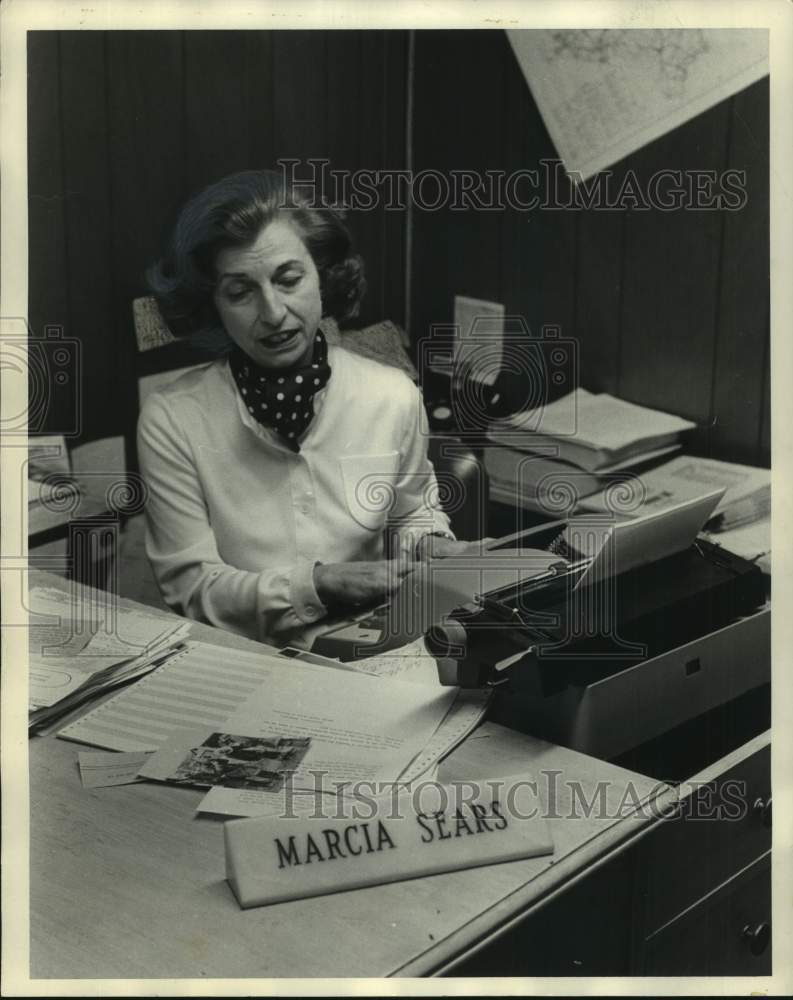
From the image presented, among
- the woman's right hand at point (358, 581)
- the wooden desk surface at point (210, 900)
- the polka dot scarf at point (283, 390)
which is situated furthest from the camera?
the polka dot scarf at point (283, 390)

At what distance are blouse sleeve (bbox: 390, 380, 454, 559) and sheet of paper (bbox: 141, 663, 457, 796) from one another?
1.63 ft

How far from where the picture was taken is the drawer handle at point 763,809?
4.55 feet

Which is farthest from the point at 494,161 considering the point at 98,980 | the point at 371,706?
the point at 98,980

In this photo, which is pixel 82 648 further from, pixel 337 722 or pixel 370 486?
pixel 370 486

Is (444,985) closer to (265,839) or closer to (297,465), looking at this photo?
(265,839)

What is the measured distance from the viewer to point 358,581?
5.85 feet

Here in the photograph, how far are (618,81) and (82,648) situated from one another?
1.21 meters

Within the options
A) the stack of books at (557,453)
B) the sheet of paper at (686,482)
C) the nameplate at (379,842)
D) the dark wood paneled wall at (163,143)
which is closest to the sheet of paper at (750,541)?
the sheet of paper at (686,482)

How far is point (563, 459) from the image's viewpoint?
2025mm

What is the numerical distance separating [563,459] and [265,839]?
1110 millimetres

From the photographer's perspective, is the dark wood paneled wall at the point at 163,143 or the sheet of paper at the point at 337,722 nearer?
the sheet of paper at the point at 337,722

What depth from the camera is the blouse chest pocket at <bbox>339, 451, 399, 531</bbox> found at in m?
1.89

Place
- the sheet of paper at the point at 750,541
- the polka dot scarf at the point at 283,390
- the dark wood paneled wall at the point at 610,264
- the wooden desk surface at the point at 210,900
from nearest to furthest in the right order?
the wooden desk surface at the point at 210,900 → the sheet of paper at the point at 750,541 → the polka dot scarf at the point at 283,390 → the dark wood paneled wall at the point at 610,264

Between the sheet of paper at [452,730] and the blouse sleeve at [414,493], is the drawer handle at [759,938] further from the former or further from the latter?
the blouse sleeve at [414,493]
